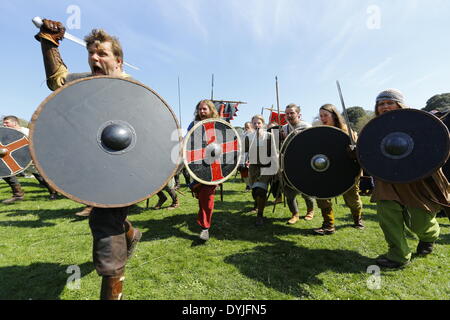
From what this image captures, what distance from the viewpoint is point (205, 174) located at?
282cm

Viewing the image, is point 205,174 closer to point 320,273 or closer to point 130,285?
point 130,285

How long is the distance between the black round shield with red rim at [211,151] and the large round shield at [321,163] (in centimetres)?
76

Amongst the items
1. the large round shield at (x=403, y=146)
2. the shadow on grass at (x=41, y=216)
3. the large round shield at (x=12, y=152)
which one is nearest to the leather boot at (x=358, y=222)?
the large round shield at (x=403, y=146)

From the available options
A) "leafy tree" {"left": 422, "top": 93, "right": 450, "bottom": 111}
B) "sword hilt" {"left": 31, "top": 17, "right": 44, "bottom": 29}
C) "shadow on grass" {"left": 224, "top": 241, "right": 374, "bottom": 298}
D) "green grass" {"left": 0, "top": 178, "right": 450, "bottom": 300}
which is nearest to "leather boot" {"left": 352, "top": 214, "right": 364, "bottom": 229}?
"green grass" {"left": 0, "top": 178, "right": 450, "bottom": 300}

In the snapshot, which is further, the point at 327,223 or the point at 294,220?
the point at 294,220

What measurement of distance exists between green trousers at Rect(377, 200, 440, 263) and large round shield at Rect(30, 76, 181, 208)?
2.39 meters

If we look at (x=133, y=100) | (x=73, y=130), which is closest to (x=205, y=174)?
(x=133, y=100)

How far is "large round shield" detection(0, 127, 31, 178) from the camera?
4.73 meters

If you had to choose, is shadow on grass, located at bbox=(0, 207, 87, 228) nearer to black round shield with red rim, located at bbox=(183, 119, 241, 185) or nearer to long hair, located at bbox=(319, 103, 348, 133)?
black round shield with red rim, located at bbox=(183, 119, 241, 185)

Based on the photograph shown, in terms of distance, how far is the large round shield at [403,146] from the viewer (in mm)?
1968

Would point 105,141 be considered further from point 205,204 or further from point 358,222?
point 358,222

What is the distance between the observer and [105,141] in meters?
1.62

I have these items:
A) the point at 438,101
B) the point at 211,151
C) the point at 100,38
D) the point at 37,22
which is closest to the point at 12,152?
the point at 37,22

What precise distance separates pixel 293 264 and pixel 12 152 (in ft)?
20.0
